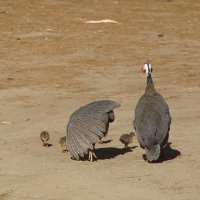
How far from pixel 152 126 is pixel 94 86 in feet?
19.4

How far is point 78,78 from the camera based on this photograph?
16.3 m

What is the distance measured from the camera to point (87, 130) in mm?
9914

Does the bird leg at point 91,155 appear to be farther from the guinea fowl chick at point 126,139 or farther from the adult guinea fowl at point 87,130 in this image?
the guinea fowl chick at point 126,139

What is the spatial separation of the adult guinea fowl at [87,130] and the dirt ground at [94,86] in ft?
0.68

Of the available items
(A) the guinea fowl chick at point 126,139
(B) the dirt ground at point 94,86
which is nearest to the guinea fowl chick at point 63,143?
→ (B) the dirt ground at point 94,86

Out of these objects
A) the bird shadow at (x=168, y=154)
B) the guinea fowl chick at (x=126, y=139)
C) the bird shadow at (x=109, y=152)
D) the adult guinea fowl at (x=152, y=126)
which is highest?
the adult guinea fowl at (x=152, y=126)

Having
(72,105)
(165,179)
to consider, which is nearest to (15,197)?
(165,179)

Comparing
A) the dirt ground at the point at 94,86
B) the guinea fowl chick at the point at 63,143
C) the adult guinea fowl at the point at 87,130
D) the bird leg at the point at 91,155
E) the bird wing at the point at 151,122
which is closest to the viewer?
the dirt ground at the point at 94,86

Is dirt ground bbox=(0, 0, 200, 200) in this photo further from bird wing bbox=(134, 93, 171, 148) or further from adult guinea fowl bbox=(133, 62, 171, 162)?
bird wing bbox=(134, 93, 171, 148)

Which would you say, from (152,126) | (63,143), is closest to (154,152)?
(152,126)

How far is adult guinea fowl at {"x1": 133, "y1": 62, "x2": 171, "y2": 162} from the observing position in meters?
9.67

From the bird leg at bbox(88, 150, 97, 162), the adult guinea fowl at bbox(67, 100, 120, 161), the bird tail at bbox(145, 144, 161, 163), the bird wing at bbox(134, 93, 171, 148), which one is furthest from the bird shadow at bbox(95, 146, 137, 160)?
the bird tail at bbox(145, 144, 161, 163)

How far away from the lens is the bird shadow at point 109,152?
1048 centimetres

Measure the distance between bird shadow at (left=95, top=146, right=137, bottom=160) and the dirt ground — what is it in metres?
0.03
